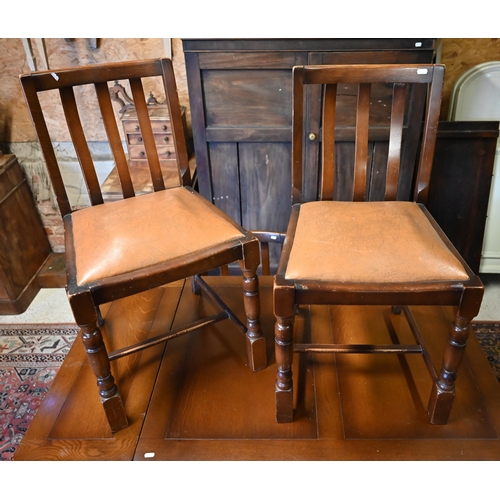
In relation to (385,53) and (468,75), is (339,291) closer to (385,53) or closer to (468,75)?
(385,53)

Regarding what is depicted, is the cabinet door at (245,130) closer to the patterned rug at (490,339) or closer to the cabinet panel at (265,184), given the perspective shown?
the cabinet panel at (265,184)

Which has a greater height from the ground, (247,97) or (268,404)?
(247,97)

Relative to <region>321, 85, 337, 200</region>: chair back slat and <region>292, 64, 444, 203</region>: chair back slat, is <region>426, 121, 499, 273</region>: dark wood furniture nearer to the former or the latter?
<region>292, 64, 444, 203</region>: chair back slat

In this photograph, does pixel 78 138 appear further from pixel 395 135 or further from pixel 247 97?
pixel 395 135

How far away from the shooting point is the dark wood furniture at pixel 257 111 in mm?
1711

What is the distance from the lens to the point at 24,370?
2.00m

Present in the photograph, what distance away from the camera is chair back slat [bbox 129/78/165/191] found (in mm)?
1427

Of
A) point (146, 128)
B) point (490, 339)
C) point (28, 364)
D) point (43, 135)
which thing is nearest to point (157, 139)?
point (146, 128)

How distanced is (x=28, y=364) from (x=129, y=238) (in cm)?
116

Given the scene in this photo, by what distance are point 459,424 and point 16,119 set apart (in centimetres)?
245

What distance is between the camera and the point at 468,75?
2016 millimetres

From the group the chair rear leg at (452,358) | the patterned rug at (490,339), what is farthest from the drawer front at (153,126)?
the patterned rug at (490,339)

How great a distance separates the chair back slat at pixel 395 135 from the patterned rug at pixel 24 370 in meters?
1.54

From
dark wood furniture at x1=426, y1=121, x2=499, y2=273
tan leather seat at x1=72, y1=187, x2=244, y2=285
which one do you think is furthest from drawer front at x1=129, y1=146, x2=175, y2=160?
dark wood furniture at x1=426, y1=121, x2=499, y2=273
